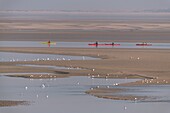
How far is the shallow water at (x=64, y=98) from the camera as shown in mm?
24166

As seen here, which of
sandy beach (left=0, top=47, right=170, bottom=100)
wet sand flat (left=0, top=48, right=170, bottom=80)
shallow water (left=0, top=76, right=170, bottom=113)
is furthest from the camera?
wet sand flat (left=0, top=48, right=170, bottom=80)

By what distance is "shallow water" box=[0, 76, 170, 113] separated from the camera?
951 inches

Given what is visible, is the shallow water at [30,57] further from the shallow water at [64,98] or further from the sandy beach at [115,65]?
the shallow water at [64,98]

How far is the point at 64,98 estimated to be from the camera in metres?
26.5

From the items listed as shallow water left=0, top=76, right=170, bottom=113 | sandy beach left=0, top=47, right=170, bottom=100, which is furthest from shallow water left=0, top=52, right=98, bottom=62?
shallow water left=0, top=76, right=170, bottom=113

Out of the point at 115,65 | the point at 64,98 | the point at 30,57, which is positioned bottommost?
the point at 64,98

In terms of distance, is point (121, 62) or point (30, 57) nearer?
point (121, 62)

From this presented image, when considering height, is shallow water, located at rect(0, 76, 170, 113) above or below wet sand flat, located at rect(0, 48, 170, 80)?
below

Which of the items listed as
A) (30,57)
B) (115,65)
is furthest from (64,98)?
(30,57)

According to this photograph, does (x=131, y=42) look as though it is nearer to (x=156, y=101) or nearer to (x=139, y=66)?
(x=139, y=66)

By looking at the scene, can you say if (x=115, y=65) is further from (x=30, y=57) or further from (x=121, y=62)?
(x=30, y=57)

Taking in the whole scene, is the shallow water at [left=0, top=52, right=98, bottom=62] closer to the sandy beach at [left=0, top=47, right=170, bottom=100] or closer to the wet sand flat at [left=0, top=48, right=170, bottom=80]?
the sandy beach at [left=0, top=47, right=170, bottom=100]

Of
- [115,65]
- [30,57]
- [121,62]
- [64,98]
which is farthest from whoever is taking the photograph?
[30,57]

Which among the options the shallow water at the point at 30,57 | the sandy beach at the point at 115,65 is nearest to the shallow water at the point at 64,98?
A: the sandy beach at the point at 115,65
